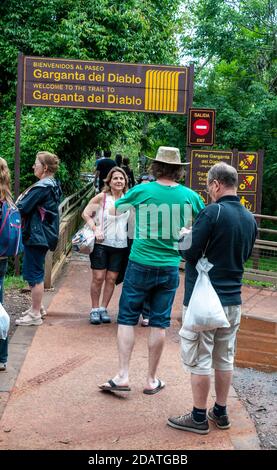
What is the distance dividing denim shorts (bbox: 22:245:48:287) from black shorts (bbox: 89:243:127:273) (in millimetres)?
541

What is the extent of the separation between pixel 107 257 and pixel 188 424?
265 centimetres

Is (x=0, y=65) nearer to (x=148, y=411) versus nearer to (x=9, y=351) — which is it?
(x=9, y=351)

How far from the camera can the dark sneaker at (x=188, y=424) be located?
3619 millimetres

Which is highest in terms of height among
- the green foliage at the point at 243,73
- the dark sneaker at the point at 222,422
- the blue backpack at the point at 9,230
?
the green foliage at the point at 243,73

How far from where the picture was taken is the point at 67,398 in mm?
4109

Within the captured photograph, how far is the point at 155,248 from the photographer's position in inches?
162

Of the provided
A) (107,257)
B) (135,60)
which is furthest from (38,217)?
(135,60)

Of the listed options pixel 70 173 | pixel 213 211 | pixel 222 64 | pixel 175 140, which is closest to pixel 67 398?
pixel 213 211

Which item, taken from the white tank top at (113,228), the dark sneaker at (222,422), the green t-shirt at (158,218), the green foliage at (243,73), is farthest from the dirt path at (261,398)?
the green foliage at (243,73)

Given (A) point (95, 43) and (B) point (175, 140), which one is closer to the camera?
(A) point (95, 43)

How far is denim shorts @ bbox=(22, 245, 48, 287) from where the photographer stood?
5719mm

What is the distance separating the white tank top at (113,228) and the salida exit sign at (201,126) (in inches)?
148

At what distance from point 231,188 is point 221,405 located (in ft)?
4.45

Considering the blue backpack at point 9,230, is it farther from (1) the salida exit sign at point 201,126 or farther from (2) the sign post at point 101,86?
(1) the salida exit sign at point 201,126
